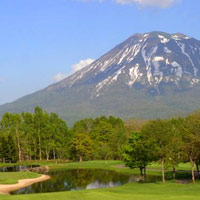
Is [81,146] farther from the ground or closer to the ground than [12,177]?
farther from the ground

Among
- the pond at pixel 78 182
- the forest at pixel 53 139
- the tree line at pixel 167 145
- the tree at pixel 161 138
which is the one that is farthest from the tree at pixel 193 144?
the forest at pixel 53 139

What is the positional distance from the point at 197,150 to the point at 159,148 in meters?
6.44

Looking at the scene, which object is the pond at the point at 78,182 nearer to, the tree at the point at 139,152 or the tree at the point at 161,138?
the tree at the point at 139,152

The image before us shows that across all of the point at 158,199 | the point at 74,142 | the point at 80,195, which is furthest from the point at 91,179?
the point at 74,142

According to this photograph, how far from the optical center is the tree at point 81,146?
12638 centimetres

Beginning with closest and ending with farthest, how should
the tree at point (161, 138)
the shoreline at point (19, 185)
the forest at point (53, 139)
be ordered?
the shoreline at point (19, 185) < the tree at point (161, 138) < the forest at point (53, 139)

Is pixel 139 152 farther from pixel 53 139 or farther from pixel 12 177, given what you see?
pixel 53 139

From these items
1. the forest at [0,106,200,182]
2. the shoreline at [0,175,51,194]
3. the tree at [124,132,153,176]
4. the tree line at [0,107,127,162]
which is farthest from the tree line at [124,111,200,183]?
the tree line at [0,107,127,162]

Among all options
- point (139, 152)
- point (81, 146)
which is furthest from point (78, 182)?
point (81, 146)

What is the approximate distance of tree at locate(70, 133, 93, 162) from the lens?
415 feet

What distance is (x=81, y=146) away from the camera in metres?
126

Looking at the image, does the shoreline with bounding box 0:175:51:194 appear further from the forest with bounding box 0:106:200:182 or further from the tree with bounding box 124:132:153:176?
the forest with bounding box 0:106:200:182

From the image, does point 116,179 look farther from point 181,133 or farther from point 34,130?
point 34,130

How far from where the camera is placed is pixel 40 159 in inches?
5074
